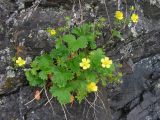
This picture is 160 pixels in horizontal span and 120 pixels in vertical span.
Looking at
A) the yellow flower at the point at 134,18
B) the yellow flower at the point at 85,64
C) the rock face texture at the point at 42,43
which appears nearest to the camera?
the yellow flower at the point at 85,64

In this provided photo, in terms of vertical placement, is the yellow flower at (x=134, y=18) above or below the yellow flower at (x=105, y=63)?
above

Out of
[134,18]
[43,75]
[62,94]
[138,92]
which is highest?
[134,18]

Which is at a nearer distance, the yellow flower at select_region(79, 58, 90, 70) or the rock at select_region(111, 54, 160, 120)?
the yellow flower at select_region(79, 58, 90, 70)

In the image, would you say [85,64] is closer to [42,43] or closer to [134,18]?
[42,43]

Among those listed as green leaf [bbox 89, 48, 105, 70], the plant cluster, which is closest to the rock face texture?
the plant cluster

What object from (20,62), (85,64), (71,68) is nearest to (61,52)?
(71,68)

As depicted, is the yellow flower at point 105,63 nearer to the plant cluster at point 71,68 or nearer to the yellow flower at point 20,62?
the plant cluster at point 71,68

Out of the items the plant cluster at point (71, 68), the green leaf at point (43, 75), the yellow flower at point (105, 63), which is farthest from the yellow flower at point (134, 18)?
the green leaf at point (43, 75)

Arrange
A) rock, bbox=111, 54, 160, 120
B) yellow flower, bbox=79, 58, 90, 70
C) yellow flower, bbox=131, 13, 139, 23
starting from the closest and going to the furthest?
yellow flower, bbox=79, 58, 90, 70 → yellow flower, bbox=131, 13, 139, 23 → rock, bbox=111, 54, 160, 120

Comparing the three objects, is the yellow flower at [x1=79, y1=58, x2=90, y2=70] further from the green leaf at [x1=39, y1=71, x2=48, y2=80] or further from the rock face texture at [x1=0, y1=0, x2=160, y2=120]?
the rock face texture at [x1=0, y1=0, x2=160, y2=120]
